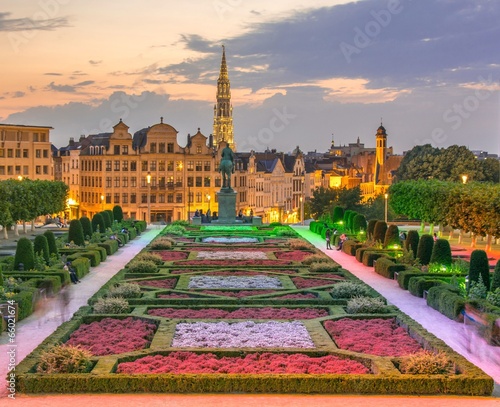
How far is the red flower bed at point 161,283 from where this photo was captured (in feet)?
107

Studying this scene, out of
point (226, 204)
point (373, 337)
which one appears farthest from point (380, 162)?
point (373, 337)

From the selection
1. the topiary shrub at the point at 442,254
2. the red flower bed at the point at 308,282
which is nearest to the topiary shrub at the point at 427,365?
the red flower bed at the point at 308,282

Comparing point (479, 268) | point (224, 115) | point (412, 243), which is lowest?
point (412, 243)

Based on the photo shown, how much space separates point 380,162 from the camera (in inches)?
6575

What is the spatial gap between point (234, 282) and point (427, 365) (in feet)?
50.5

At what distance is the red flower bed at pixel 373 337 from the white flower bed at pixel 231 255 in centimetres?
1826

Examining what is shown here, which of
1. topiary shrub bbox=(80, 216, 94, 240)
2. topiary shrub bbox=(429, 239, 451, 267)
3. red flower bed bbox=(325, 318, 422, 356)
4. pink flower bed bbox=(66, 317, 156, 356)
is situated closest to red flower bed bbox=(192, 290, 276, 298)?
pink flower bed bbox=(66, 317, 156, 356)

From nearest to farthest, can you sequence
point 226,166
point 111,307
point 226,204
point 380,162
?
point 111,307 < point 226,166 < point 226,204 < point 380,162

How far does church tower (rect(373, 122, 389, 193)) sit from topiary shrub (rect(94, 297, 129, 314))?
141508mm

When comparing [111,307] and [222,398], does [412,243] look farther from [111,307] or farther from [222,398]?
[222,398]

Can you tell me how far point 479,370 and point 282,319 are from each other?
771 cm

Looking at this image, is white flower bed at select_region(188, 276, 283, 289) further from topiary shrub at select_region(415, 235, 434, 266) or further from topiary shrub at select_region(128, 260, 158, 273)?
topiary shrub at select_region(415, 235, 434, 266)

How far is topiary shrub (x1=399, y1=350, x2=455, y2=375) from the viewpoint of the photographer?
18423 mm

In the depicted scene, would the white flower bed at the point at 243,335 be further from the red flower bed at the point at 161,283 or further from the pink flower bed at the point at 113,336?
the red flower bed at the point at 161,283
